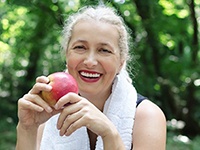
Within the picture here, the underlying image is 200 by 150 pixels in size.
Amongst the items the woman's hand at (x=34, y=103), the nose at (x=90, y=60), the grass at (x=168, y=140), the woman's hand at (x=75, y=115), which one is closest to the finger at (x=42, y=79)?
the woman's hand at (x=34, y=103)

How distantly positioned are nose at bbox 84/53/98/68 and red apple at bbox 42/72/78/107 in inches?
6.7

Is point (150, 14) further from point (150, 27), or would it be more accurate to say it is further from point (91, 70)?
point (91, 70)

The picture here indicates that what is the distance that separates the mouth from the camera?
1795 millimetres

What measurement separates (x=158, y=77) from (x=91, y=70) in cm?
344

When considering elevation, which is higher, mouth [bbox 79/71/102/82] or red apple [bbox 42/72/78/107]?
mouth [bbox 79/71/102/82]

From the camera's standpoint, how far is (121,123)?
6.42 ft

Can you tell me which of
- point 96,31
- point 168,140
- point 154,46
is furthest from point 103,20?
point 154,46

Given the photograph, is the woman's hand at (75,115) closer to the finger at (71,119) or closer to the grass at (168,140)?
the finger at (71,119)

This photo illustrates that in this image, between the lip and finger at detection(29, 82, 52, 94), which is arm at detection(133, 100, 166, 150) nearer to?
the lip

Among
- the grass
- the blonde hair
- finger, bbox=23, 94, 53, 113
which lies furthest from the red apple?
the grass

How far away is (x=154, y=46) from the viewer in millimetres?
5035

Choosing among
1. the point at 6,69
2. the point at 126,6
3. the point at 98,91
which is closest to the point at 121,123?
the point at 98,91

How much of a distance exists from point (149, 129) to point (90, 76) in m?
0.34

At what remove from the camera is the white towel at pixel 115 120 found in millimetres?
1938
